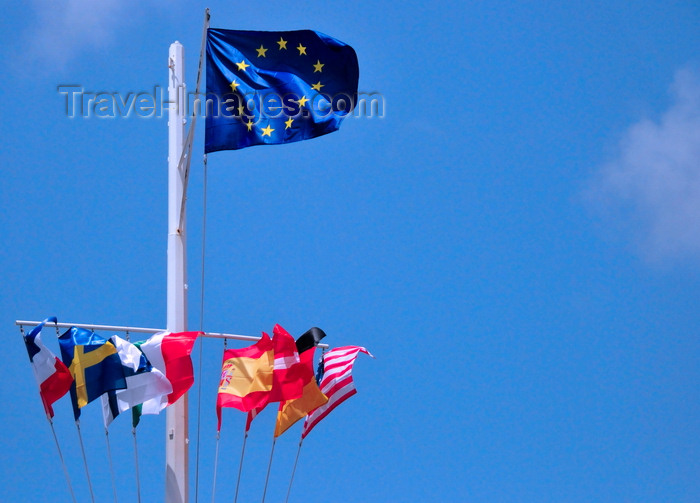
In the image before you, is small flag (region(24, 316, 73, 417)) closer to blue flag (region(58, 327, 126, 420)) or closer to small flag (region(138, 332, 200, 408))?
blue flag (region(58, 327, 126, 420))

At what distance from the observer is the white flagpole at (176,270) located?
60.6 feet

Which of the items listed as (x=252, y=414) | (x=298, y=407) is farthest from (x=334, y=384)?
(x=252, y=414)

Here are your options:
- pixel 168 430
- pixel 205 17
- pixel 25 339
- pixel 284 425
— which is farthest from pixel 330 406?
pixel 205 17

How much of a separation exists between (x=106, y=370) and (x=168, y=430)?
158 cm

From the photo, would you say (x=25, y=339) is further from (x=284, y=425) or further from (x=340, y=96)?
(x=340, y=96)

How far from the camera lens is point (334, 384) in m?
20.0

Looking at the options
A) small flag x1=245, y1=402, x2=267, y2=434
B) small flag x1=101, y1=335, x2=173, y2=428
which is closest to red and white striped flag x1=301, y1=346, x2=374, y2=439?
small flag x1=245, y1=402, x2=267, y2=434

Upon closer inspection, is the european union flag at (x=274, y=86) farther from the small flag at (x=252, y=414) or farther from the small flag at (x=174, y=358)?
the small flag at (x=252, y=414)

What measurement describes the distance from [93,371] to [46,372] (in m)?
0.82

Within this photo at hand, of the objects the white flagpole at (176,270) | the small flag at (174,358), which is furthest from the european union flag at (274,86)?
the small flag at (174,358)

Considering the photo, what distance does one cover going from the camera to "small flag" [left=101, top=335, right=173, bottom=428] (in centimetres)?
1809

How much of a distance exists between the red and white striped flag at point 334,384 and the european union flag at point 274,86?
4.18m

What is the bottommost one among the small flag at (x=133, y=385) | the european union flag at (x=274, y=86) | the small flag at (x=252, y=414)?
the small flag at (x=252, y=414)

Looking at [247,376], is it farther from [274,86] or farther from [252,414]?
[274,86]
